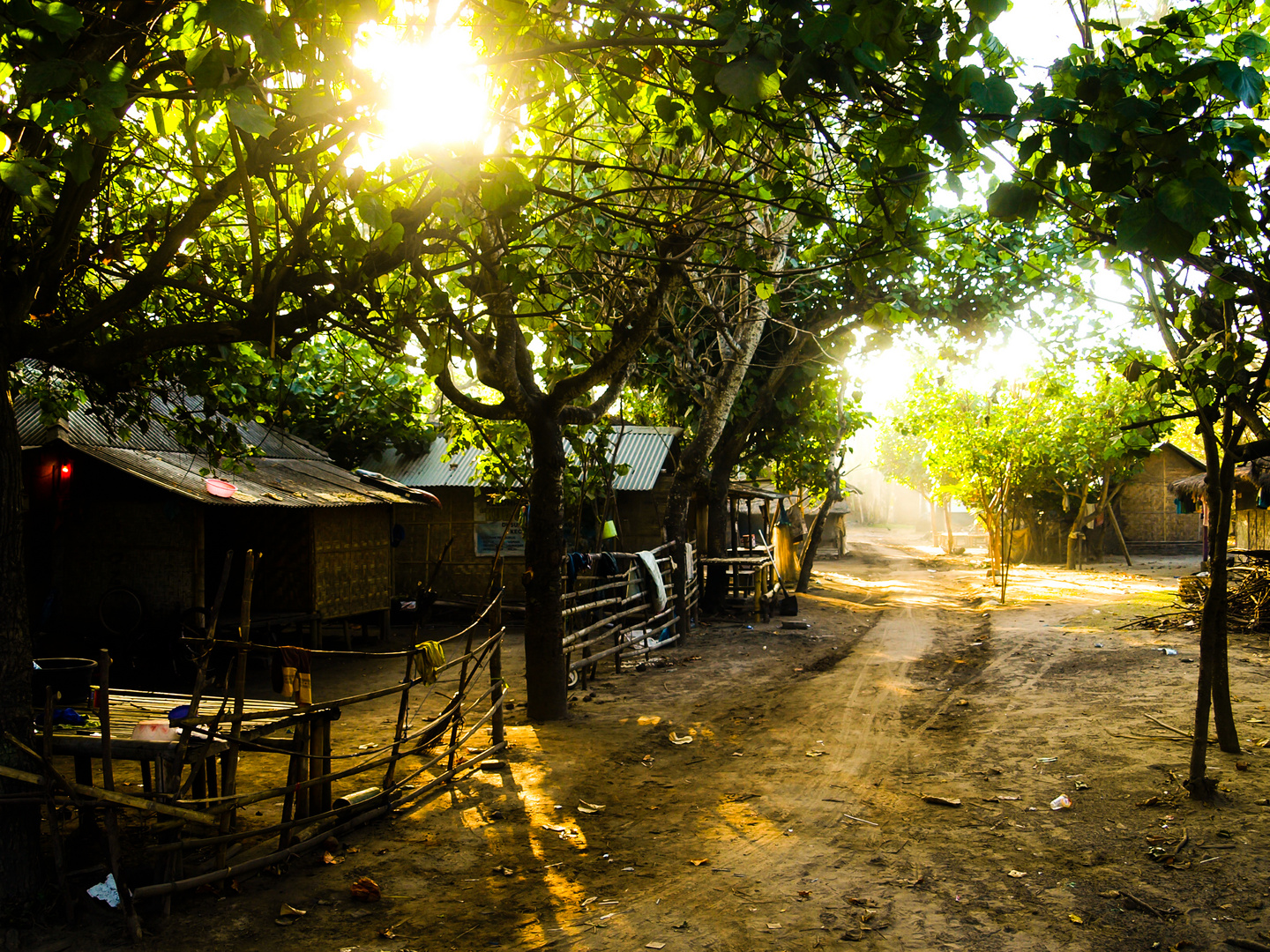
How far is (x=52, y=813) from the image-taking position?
12.8ft

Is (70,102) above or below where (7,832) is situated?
above

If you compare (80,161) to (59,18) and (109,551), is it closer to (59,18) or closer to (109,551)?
(59,18)

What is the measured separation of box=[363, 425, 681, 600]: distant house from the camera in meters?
16.7

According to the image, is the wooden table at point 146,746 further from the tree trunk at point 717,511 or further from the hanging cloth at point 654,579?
the tree trunk at point 717,511

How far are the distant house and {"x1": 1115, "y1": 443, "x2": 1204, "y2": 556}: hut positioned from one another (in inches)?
769

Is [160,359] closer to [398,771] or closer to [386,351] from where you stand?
[386,351]

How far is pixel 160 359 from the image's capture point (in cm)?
629

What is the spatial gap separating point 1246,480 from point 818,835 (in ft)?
54.3

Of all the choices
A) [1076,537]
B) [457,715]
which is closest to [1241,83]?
[457,715]

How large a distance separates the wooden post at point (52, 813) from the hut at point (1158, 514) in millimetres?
30789

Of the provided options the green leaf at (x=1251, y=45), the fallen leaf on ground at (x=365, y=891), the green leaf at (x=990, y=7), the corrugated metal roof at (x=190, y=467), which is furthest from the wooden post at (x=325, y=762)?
the green leaf at (x=1251, y=45)

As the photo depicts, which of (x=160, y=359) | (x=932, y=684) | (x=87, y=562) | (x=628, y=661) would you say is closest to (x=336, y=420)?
(x=87, y=562)

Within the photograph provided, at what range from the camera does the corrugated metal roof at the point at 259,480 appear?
379 inches

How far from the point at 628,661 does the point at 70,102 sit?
9189 mm
